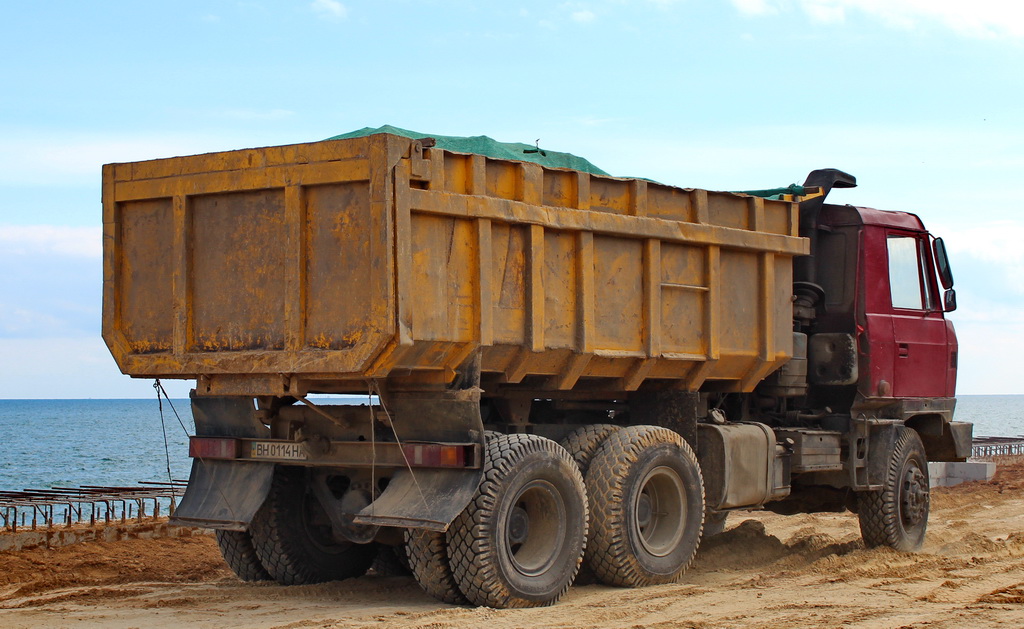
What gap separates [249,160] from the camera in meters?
8.43

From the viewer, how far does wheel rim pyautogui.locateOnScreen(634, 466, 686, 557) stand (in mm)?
9789

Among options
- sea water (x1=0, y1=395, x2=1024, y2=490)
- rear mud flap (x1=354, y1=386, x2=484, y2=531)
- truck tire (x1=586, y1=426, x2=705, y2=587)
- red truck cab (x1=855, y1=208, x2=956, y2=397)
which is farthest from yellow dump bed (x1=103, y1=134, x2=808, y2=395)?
sea water (x1=0, y1=395, x2=1024, y2=490)

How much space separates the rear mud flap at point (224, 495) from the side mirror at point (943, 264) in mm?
6684

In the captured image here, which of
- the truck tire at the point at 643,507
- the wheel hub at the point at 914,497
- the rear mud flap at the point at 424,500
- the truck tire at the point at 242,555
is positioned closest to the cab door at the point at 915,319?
the wheel hub at the point at 914,497

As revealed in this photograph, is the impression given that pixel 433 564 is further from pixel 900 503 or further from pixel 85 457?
pixel 85 457

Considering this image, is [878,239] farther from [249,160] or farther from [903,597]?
[249,160]

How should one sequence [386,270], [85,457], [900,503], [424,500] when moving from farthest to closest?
[85,457], [900,503], [424,500], [386,270]

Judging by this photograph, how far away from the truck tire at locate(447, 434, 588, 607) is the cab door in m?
4.41

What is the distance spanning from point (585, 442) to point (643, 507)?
825 mm

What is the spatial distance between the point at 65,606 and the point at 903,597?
5.55 metres

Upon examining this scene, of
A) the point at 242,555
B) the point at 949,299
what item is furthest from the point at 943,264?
the point at 242,555

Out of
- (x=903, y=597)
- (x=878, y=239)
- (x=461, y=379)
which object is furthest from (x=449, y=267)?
(x=878, y=239)

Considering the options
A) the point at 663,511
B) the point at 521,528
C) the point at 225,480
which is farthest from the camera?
the point at 663,511

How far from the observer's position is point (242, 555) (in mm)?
9766
